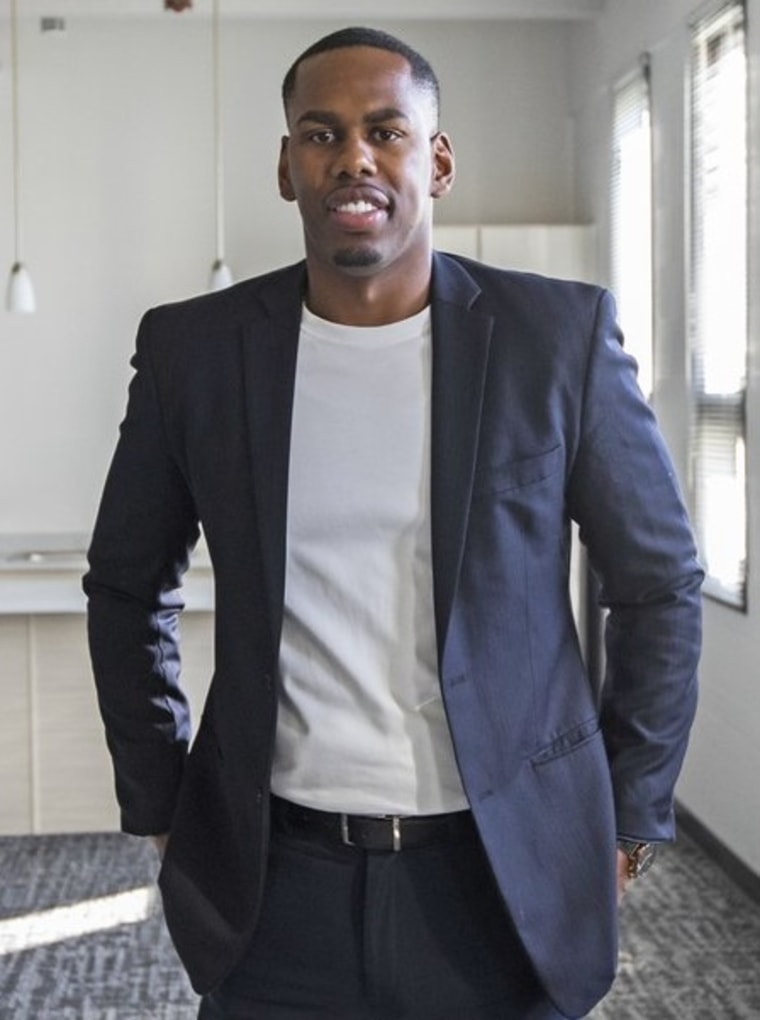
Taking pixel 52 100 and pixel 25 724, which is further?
pixel 52 100

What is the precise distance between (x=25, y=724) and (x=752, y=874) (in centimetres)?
223

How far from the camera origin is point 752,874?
469 centimetres

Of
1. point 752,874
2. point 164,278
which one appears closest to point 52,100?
point 164,278

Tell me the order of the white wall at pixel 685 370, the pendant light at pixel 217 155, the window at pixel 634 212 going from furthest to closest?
the pendant light at pixel 217 155
the window at pixel 634 212
the white wall at pixel 685 370

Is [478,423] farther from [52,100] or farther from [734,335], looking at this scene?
[52,100]

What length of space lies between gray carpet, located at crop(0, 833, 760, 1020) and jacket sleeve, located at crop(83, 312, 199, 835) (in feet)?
7.01

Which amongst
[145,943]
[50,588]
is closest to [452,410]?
[145,943]

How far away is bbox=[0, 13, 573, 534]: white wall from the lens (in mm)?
7316

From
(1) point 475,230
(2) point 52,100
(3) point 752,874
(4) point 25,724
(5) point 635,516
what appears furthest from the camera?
(2) point 52,100

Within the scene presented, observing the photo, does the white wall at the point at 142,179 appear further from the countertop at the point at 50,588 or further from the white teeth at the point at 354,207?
the white teeth at the point at 354,207

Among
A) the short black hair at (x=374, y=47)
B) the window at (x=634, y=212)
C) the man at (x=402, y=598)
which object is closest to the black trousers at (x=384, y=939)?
the man at (x=402, y=598)

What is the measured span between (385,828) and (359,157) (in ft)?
1.97

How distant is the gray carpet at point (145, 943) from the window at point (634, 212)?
191 centimetres

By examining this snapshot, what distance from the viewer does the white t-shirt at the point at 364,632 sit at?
5.08ft
